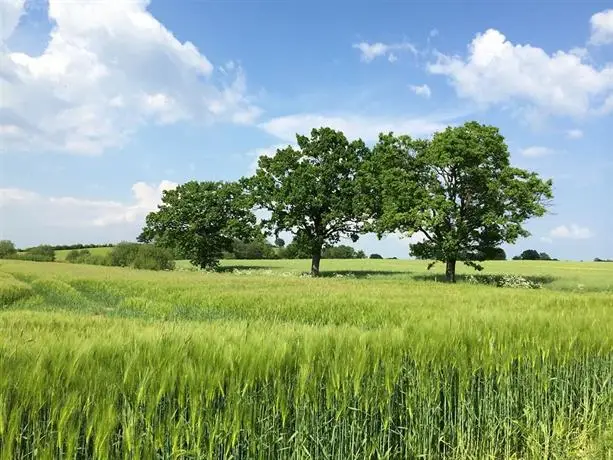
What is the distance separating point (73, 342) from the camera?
381 cm

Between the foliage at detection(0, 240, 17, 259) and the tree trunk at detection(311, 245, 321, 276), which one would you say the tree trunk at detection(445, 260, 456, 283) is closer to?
the tree trunk at detection(311, 245, 321, 276)

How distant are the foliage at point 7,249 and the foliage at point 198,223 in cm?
4109

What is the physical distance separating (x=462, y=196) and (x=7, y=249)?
8545 cm

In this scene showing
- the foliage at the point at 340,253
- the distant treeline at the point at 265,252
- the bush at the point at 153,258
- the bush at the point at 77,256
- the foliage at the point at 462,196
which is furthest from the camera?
the foliage at the point at 340,253

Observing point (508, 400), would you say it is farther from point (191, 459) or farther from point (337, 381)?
point (191, 459)

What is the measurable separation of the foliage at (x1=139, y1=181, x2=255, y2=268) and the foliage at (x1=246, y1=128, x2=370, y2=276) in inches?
451

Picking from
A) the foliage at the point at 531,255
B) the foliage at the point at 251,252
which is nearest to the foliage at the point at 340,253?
the foliage at the point at 251,252

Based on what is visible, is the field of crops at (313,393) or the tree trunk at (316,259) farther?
the tree trunk at (316,259)

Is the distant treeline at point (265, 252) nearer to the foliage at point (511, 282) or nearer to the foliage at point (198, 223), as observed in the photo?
the foliage at point (198, 223)

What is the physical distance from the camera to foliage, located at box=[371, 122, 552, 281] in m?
34.8

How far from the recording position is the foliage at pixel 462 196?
34781 mm

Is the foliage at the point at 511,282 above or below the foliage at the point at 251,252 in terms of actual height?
below

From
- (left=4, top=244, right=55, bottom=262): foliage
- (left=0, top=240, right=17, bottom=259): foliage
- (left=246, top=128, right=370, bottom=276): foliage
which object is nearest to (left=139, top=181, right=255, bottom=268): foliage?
(left=246, top=128, right=370, bottom=276): foliage

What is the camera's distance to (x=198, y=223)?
57.7 meters
